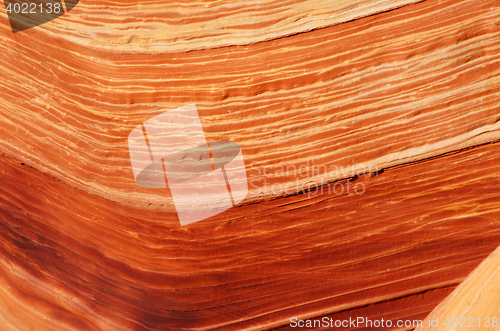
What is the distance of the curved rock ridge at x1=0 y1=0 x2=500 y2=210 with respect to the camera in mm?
1664

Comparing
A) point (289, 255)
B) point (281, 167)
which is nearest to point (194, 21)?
point (281, 167)

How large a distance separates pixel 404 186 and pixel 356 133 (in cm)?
36

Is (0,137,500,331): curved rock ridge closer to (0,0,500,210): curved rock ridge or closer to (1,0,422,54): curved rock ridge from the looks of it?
(0,0,500,210): curved rock ridge

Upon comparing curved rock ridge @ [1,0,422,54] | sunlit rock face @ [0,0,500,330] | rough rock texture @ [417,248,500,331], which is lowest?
rough rock texture @ [417,248,500,331]

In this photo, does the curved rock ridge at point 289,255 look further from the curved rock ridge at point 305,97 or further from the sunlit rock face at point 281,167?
the curved rock ridge at point 305,97

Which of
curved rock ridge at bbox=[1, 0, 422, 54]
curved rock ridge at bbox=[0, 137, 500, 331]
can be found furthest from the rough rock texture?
curved rock ridge at bbox=[1, 0, 422, 54]

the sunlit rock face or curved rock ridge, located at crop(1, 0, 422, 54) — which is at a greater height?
curved rock ridge, located at crop(1, 0, 422, 54)

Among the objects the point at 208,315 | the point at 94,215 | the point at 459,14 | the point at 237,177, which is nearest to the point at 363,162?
the point at 237,177

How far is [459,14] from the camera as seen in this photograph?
1.68m

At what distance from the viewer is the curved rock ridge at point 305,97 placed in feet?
5.46

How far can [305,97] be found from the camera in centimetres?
173

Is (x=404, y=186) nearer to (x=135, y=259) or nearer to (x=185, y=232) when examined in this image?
(x=185, y=232)

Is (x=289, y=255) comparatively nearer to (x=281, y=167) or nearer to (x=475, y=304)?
(x=281, y=167)

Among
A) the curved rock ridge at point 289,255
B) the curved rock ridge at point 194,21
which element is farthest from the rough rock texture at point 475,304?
the curved rock ridge at point 194,21
